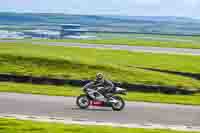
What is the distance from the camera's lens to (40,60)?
4253 centimetres

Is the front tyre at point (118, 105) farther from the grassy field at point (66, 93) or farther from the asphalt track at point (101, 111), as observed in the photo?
the grassy field at point (66, 93)

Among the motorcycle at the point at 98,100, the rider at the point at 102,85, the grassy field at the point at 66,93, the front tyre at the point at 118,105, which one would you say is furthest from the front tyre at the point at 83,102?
the grassy field at the point at 66,93

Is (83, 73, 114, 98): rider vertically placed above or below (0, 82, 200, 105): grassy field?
above

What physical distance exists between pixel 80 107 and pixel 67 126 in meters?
6.61

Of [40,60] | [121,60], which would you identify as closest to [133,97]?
[40,60]

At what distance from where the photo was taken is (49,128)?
17.5 metres

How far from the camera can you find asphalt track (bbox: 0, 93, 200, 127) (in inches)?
867

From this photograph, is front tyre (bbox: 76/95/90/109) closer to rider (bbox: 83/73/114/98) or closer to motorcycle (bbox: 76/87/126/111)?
motorcycle (bbox: 76/87/126/111)

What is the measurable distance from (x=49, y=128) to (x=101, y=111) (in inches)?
279

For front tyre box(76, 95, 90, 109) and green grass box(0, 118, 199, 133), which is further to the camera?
front tyre box(76, 95, 90, 109)

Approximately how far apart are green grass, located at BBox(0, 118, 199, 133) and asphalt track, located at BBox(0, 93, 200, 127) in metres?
2.80

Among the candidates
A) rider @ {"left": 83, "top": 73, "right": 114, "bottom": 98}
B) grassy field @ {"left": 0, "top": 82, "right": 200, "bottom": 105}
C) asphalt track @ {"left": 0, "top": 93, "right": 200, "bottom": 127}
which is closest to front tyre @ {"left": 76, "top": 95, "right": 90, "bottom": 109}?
asphalt track @ {"left": 0, "top": 93, "right": 200, "bottom": 127}

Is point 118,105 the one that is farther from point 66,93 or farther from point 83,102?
point 66,93

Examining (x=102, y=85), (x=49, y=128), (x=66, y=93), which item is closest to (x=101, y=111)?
(x=102, y=85)
